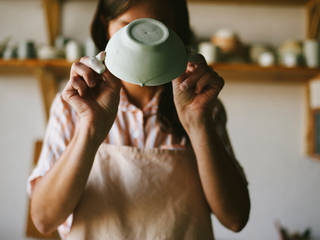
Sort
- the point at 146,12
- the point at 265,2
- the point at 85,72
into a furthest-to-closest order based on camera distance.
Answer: the point at 265,2 → the point at 146,12 → the point at 85,72

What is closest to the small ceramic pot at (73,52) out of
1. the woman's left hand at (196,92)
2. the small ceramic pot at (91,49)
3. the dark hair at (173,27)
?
the small ceramic pot at (91,49)

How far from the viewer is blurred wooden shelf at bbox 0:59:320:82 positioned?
1.41 meters

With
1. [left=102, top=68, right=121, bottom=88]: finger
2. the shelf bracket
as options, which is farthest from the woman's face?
the shelf bracket

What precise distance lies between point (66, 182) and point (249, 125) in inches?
52.0

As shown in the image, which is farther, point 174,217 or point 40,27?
point 40,27

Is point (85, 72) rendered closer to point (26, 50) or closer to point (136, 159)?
point (136, 159)

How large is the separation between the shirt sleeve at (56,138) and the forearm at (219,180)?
0.31 meters

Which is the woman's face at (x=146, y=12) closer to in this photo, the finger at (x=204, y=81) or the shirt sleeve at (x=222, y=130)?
the finger at (x=204, y=81)

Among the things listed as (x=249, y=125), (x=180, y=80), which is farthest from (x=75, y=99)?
(x=249, y=125)

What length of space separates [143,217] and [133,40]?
0.42 metres

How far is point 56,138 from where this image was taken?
69 centimetres

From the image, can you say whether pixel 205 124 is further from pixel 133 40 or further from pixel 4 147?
pixel 4 147

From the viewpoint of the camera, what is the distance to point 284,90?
1707mm

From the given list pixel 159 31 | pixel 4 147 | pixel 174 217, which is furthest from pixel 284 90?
pixel 4 147
